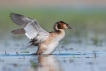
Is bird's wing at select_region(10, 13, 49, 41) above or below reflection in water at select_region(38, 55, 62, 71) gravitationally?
above

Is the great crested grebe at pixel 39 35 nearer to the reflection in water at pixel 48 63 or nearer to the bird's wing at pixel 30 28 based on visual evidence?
the bird's wing at pixel 30 28

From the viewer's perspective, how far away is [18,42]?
17.9 meters

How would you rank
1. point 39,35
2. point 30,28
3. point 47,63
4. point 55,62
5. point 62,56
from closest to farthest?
point 47,63 < point 55,62 < point 62,56 < point 30,28 < point 39,35

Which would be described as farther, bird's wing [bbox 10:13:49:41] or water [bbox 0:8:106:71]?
bird's wing [bbox 10:13:49:41]

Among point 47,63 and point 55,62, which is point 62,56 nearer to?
point 55,62

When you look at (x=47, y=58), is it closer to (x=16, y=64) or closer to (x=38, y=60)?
(x=38, y=60)

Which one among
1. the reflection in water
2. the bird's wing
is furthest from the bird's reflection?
the bird's wing

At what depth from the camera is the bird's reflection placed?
12.1m

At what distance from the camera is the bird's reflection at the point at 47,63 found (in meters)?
12.1

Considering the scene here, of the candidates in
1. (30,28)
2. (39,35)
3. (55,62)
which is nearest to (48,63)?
(55,62)

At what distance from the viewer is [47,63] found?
13.0 meters

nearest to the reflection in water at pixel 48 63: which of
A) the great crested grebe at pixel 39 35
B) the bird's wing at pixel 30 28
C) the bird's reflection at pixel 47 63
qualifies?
the bird's reflection at pixel 47 63

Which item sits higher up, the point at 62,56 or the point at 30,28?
the point at 30,28

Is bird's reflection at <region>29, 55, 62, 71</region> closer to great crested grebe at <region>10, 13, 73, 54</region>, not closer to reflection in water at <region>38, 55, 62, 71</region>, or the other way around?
reflection in water at <region>38, 55, 62, 71</region>
